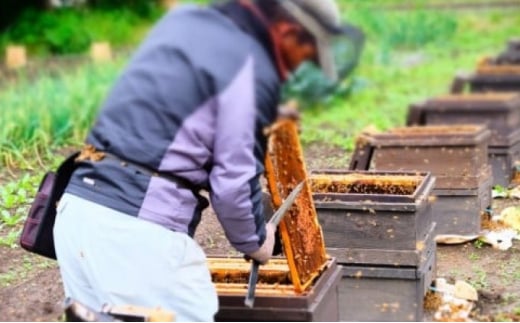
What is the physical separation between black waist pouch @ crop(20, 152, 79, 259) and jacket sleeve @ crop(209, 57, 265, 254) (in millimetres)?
811

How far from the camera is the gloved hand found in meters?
4.04

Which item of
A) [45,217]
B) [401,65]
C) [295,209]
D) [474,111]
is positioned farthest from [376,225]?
[401,65]

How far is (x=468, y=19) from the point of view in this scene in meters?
22.0

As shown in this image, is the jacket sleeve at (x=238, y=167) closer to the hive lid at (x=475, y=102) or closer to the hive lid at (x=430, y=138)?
the hive lid at (x=430, y=138)

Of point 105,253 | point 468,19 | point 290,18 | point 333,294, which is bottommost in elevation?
point 468,19

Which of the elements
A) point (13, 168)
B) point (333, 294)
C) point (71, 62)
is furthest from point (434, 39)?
point (333, 294)

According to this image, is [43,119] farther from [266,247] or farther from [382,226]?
[266,247]

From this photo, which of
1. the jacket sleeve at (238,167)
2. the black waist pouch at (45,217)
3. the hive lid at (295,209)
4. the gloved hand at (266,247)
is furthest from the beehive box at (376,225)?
the black waist pouch at (45,217)

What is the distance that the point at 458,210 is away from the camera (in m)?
7.24

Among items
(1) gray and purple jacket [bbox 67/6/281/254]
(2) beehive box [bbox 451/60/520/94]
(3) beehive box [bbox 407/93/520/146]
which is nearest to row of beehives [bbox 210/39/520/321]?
(1) gray and purple jacket [bbox 67/6/281/254]

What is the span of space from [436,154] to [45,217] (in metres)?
3.70

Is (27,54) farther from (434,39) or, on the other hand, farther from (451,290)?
(451,290)

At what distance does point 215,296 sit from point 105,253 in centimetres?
52

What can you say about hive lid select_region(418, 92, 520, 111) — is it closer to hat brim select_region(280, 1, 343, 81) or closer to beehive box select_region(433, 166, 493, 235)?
beehive box select_region(433, 166, 493, 235)
